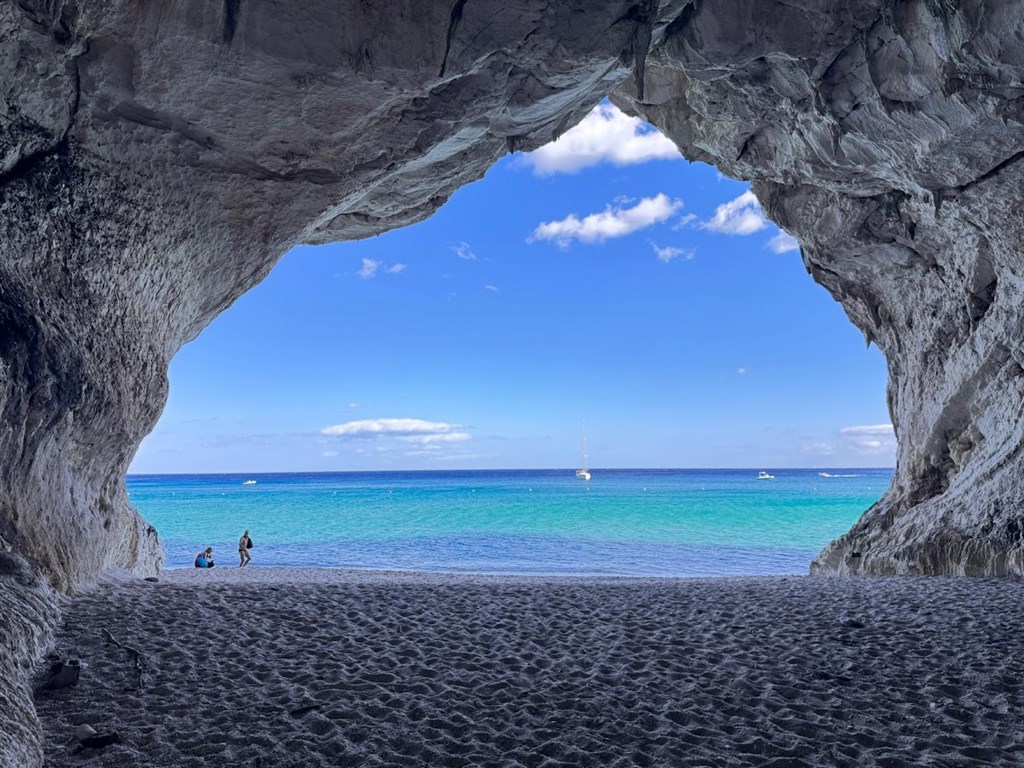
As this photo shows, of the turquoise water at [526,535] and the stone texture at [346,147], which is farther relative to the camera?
the turquoise water at [526,535]

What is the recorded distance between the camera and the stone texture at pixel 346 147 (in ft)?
22.7

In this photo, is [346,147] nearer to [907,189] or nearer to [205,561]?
[907,189]

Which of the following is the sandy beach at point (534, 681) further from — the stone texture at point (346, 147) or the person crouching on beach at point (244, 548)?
the person crouching on beach at point (244, 548)

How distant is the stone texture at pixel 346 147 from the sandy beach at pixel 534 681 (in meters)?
0.97

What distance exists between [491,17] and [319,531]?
3261 centimetres

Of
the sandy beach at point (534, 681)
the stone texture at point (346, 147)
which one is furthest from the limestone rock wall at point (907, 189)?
the sandy beach at point (534, 681)

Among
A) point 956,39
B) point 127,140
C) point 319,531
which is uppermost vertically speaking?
point 956,39

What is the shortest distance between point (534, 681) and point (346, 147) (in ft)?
23.3

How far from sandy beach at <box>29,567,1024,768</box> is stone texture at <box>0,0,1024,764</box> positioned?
97 centimetres

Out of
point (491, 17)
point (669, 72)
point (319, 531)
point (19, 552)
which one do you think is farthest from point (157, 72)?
point (319, 531)

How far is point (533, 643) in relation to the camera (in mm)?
6434

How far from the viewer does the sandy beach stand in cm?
415

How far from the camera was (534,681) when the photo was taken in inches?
211

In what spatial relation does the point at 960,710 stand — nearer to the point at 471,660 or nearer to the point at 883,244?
the point at 471,660
